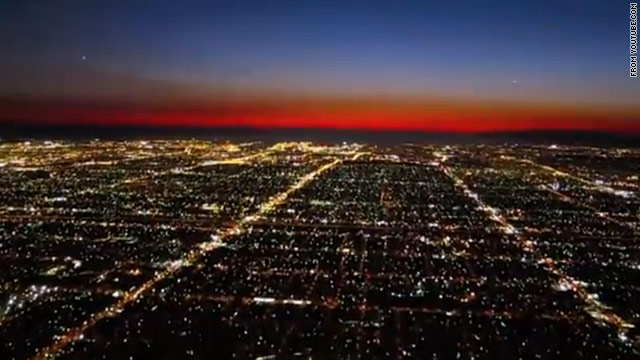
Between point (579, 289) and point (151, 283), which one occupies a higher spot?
point (579, 289)

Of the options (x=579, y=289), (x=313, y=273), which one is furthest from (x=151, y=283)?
(x=579, y=289)

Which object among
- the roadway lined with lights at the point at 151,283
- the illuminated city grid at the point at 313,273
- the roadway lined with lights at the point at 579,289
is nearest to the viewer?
the roadway lined with lights at the point at 151,283

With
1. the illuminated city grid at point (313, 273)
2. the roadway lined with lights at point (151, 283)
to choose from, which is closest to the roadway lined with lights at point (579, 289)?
the illuminated city grid at point (313, 273)

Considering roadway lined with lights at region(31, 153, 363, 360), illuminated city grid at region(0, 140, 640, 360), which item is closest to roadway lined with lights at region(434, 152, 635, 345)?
illuminated city grid at region(0, 140, 640, 360)

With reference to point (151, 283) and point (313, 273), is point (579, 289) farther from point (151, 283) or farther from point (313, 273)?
point (151, 283)

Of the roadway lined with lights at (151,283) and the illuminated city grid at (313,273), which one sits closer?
the roadway lined with lights at (151,283)

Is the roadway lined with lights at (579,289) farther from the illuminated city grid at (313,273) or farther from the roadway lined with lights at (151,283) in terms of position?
the roadway lined with lights at (151,283)

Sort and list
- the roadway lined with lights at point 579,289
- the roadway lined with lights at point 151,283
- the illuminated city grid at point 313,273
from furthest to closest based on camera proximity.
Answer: the roadway lined with lights at point 579,289 < the illuminated city grid at point 313,273 < the roadway lined with lights at point 151,283

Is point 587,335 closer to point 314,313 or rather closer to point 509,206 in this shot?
point 314,313
